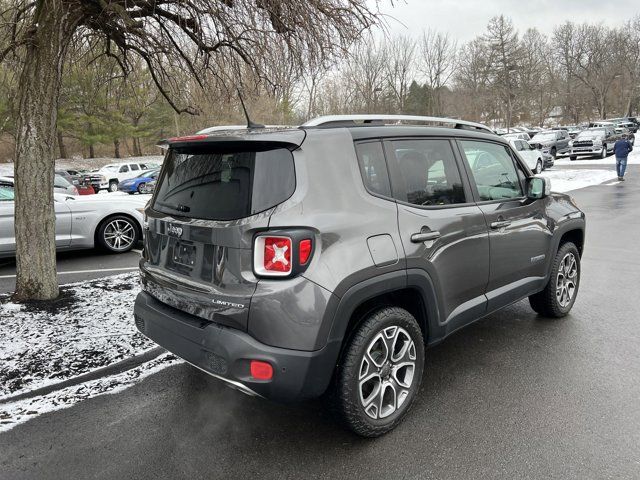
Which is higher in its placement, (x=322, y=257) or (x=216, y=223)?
(x=216, y=223)

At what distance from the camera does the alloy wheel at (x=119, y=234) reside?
26.8 feet

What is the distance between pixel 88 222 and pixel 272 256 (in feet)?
21.5

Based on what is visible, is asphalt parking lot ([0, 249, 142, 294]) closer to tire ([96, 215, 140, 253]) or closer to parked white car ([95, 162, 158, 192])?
A: tire ([96, 215, 140, 253])

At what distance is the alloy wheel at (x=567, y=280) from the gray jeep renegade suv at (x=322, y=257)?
141 centimetres

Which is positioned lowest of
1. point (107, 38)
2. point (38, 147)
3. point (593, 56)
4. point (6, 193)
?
point (6, 193)

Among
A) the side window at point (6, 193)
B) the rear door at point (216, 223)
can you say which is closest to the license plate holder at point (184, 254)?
the rear door at point (216, 223)

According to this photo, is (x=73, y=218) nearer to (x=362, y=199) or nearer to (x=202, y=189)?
(x=202, y=189)

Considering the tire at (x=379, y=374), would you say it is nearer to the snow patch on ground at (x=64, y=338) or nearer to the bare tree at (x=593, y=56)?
the snow patch on ground at (x=64, y=338)

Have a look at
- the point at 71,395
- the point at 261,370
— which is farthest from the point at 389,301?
the point at 71,395

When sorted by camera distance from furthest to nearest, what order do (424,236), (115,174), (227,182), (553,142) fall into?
(115,174) → (553,142) → (424,236) → (227,182)

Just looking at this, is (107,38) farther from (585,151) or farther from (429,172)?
(585,151)

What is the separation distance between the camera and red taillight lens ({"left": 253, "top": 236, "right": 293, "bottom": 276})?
2.42 m

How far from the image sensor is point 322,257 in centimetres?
246

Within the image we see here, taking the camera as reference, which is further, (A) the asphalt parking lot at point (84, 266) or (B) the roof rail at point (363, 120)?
(A) the asphalt parking lot at point (84, 266)
